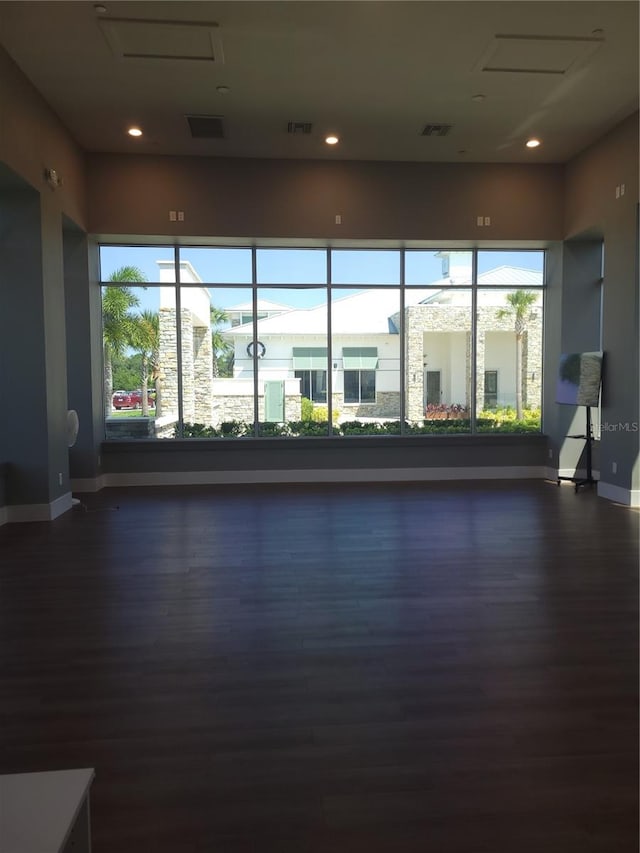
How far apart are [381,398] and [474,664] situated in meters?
6.68

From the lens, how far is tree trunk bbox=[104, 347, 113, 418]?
9.09m

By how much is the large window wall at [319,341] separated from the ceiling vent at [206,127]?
5.69 feet

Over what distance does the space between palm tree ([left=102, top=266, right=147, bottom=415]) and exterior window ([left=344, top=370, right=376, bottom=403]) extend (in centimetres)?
346

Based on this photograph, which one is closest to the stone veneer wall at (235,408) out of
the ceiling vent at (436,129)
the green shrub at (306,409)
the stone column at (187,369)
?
the green shrub at (306,409)

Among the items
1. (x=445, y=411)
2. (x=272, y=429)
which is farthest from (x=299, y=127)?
(x=445, y=411)

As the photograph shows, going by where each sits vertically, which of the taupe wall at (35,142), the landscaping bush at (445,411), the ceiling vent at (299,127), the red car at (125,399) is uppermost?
the ceiling vent at (299,127)

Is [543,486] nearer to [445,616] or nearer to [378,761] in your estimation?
[445,616]

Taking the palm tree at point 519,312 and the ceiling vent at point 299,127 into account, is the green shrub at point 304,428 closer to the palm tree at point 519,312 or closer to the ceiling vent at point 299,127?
the palm tree at point 519,312

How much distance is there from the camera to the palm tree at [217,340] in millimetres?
9273

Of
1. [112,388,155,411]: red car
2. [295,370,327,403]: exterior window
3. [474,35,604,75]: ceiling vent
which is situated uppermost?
[474,35,604,75]: ceiling vent

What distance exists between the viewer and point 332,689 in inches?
112

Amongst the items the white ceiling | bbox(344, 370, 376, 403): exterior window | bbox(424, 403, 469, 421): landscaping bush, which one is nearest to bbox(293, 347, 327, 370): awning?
bbox(344, 370, 376, 403): exterior window

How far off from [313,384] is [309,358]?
0.42 meters

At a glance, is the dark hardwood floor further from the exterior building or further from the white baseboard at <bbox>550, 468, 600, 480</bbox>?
the exterior building
